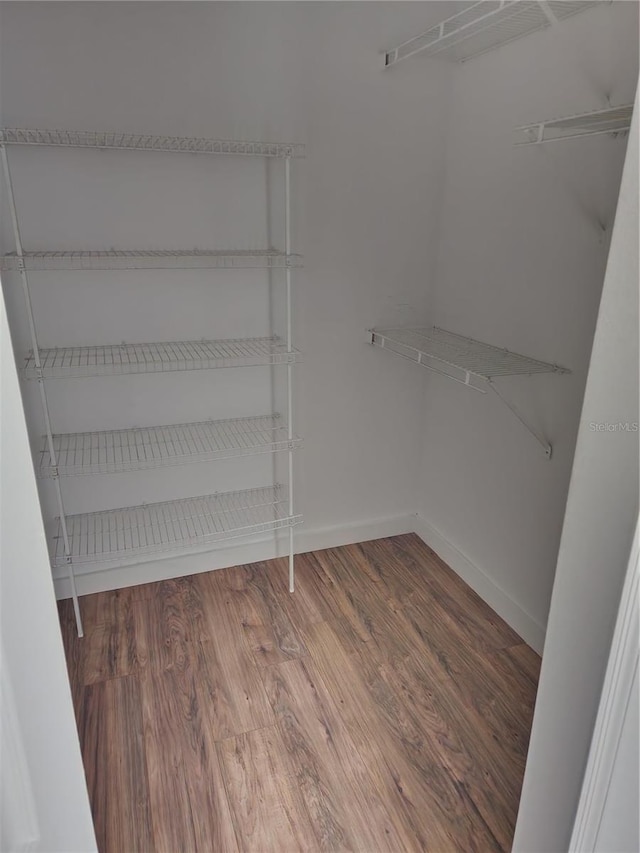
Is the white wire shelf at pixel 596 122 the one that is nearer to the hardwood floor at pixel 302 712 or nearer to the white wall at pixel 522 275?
the white wall at pixel 522 275

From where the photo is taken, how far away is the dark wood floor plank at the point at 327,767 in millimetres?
1564

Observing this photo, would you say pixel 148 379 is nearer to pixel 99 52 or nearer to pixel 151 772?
pixel 99 52

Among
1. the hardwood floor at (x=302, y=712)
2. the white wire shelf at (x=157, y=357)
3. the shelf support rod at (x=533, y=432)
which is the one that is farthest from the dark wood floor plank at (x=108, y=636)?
the shelf support rod at (x=533, y=432)

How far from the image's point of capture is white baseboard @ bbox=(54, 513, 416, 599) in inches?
98.2

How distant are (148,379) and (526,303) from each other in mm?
1469

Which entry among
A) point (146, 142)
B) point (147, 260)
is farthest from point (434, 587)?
point (146, 142)

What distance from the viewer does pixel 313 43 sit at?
2166mm

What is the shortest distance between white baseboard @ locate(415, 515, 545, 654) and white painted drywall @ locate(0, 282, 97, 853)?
1.65m

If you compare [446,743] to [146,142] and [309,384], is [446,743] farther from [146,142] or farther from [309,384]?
[146,142]

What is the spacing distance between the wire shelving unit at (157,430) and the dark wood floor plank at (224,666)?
25cm

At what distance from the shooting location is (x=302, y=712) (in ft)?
6.35

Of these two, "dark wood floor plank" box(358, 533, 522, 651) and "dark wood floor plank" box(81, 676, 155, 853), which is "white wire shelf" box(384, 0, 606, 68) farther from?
"dark wood floor plank" box(81, 676, 155, 853)

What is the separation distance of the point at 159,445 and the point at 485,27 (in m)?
1.89

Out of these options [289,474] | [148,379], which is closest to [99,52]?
[148,379]
